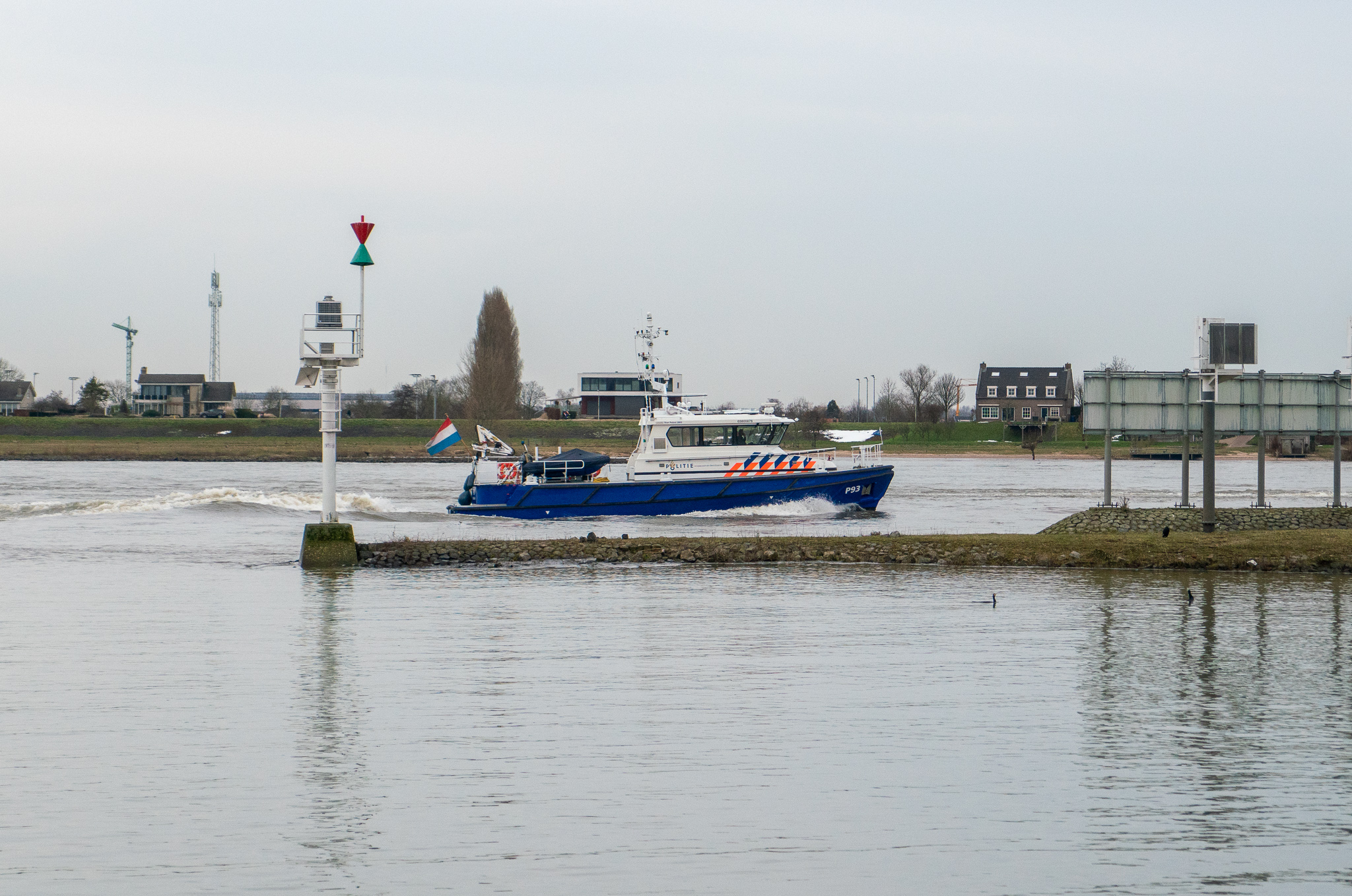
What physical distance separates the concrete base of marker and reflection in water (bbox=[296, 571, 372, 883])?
589cm

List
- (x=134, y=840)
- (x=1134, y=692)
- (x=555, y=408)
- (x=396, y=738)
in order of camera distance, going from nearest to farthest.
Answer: (x=134, y=840) → (x=396, y=738) → (x=1134, y=692) → (x=555, y=408)

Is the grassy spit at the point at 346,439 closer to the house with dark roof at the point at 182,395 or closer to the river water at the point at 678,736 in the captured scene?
the house with dark roof at the point at 182,395

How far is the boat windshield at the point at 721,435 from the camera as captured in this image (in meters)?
35.1

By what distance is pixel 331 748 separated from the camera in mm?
9703

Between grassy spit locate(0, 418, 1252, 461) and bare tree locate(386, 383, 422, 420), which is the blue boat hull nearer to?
grassy spit locate(0, 418, 1252, 461)

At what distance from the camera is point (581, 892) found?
6688mm

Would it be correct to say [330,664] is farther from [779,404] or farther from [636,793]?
[779,404]

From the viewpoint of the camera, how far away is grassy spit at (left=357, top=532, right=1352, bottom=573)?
70.9 feet

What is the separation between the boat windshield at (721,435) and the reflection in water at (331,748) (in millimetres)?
19387

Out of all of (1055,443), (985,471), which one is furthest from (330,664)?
(1055,443)

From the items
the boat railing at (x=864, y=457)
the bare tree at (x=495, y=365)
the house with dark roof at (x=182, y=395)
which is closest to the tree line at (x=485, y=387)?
the bare tree at (x=495, y=365)

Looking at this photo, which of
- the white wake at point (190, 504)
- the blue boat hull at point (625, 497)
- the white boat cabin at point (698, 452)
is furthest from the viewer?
the white wake at point (190, 504)

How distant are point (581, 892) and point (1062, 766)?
4091 mm

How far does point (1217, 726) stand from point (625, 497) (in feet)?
81.3
